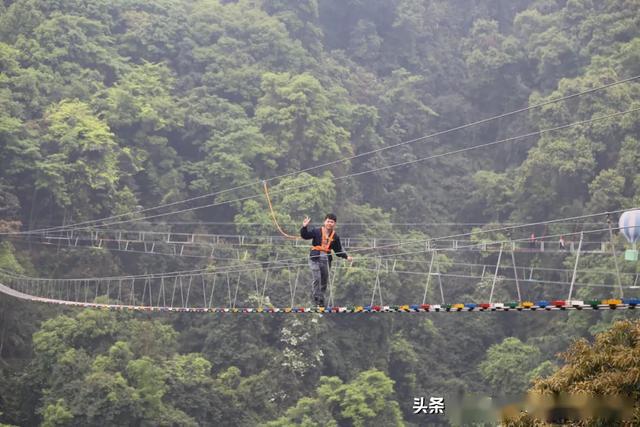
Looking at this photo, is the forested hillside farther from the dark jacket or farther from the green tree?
the dark jacket

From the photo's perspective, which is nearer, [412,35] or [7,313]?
[7,313]

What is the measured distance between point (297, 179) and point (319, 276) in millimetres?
15520

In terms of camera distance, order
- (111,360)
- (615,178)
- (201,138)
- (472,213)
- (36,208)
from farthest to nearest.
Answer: (472,213)
(201,138)
(615,178)
(36,208)
(111,360)

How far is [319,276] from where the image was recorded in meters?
8.84

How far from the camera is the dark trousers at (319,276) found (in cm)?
874

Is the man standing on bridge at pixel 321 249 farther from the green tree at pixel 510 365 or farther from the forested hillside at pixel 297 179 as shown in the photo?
the green tree at pixel 510 365

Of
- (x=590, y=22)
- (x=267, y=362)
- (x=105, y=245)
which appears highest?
(x=590, y=22)

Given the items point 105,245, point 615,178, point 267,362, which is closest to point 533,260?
point 615,178

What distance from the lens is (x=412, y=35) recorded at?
33.2m

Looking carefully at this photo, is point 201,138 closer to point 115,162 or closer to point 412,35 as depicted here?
point 115,162

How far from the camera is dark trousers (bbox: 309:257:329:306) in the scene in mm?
8742

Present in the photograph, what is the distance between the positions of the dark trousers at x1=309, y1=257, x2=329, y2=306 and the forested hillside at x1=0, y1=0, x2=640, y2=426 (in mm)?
10570

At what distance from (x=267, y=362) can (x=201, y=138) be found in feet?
21.8

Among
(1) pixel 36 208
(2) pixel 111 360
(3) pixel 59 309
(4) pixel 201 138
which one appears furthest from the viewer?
(4) pixel 201 138
